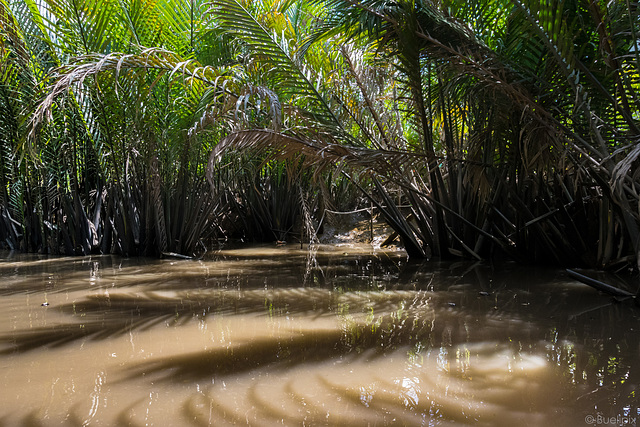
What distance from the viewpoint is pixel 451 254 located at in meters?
4.50

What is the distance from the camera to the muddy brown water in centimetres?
131

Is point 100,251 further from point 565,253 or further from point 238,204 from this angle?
point 565,253

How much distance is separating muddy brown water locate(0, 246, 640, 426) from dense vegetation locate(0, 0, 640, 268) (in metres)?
0.72

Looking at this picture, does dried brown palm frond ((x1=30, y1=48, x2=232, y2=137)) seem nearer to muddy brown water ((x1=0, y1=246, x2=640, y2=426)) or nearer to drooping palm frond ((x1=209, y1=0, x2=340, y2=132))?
drooping palm frond ((x1=209, y1=0, x2=340, y2=132))

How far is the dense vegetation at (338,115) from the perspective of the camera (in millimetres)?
3045

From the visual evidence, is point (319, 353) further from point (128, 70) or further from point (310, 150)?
point (128, 70)

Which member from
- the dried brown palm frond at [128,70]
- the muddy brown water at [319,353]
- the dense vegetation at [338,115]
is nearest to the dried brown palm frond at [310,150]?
the dense vegetation at [338,115]

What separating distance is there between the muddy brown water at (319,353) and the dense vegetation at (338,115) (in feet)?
2.35

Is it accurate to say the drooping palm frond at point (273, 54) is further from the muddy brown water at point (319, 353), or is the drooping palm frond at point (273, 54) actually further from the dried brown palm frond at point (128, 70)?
the muddy brown water at point (319, 353)

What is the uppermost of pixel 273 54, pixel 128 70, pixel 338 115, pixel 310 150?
pixel 273 54

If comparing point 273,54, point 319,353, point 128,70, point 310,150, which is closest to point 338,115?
point 273,54

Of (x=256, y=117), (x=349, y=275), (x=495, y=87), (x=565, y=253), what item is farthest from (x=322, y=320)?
(x=256, y=117)

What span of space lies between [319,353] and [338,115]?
2962 mm

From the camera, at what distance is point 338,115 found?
442 cm
